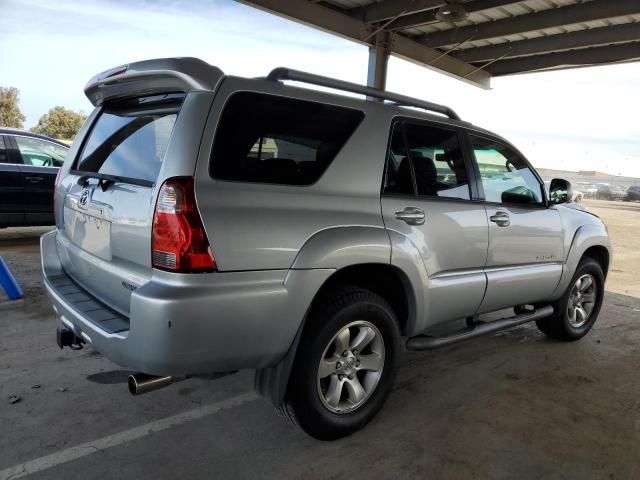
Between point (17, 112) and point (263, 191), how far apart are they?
42179mm

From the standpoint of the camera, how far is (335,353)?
9.27 ft

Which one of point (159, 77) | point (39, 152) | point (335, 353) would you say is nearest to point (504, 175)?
point (335, 353)

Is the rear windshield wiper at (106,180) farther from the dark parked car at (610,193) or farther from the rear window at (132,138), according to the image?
the dark parked car at (610,193)

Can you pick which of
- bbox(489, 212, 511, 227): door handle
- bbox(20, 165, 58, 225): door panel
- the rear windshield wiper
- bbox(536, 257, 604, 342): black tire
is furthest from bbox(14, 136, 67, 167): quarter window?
bbox(536, 257, 604, 342): black tire

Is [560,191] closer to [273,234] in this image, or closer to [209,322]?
[273,234]

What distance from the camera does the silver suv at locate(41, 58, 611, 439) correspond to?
2258 millimetres

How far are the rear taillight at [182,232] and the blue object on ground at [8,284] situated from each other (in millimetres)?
3693

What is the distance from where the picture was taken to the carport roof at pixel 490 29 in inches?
354

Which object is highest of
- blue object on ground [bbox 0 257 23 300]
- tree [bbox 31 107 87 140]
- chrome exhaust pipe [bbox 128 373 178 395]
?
tree [bbox 31 107 87 140]

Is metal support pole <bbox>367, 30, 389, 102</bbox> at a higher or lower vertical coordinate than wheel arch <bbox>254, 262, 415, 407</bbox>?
higher

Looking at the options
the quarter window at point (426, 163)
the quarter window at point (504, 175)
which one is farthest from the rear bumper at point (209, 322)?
the quarter window at point (504, 175)

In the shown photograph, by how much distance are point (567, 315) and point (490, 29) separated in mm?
7657

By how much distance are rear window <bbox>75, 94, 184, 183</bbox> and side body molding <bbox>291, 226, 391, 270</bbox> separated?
2.64 feet

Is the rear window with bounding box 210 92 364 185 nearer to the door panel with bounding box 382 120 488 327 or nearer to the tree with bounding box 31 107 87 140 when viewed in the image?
the door panel with bounding box 382 120 488 327
